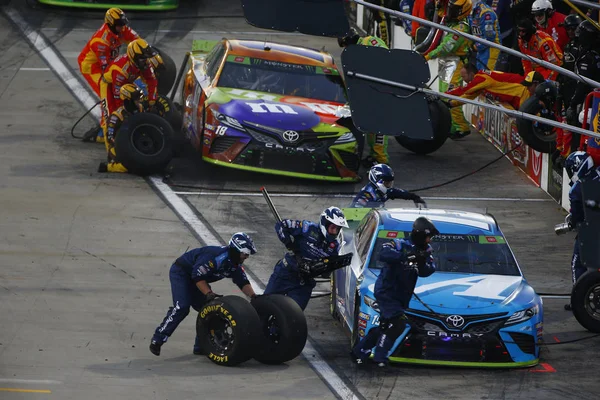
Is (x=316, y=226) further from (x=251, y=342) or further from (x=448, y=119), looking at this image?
(x=448, y=119)

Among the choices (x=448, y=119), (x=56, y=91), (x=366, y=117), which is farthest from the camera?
(x=56, y=91)

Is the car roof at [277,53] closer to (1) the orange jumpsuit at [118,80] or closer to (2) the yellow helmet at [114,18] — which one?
(1) the orange jumpsuit at [118,80]

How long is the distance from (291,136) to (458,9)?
13.3 feet

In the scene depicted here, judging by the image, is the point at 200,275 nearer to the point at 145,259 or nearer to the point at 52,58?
the point at 145,259

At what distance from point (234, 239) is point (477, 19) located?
32.0 feet

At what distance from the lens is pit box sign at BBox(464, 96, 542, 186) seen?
20.3m

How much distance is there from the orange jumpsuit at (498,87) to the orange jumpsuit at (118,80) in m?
4.43

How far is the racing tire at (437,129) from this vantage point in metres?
20.7

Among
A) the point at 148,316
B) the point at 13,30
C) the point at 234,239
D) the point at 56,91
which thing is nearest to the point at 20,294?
the point at 148,316

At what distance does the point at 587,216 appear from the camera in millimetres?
12203

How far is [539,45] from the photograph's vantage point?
19.8m

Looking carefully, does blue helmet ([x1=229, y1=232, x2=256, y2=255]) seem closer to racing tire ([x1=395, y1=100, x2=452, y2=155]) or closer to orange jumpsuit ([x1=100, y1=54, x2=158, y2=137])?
orange jumpsuit ([x1=100, y1=54, x2=158, y2=137])

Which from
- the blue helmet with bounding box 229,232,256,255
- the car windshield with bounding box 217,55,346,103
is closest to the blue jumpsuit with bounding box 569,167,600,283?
the blue helmet with bounding box 229,232,256,255

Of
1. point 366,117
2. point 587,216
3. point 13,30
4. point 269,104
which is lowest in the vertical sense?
point 13,30
